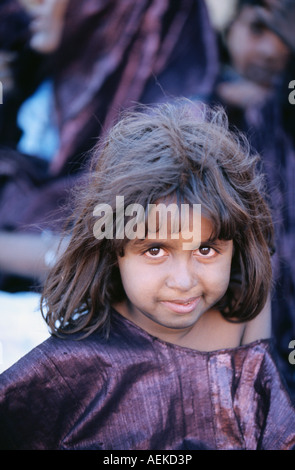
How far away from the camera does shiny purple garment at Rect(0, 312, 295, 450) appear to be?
1183 mm

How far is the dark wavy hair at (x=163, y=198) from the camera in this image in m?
1.12

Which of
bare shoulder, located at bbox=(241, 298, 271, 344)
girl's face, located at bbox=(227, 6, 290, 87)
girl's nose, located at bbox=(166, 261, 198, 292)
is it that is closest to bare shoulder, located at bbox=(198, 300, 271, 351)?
bare shoulder, located at bbox=(241, 298, 271, 344)

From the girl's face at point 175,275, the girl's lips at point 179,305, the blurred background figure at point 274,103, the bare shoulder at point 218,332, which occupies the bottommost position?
the bare shoulder at point 218,332

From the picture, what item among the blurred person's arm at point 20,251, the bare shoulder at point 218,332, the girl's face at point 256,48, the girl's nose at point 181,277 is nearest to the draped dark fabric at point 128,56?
the girl's face at point 256,48

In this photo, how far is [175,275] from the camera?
110cm

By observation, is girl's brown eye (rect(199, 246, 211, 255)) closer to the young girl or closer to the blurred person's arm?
the young girl

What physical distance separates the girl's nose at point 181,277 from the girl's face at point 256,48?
1302 mm

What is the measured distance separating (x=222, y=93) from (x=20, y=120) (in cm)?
91

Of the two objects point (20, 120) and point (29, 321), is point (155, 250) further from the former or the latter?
point (20, 120)

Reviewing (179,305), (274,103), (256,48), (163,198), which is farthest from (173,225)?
(256,48)

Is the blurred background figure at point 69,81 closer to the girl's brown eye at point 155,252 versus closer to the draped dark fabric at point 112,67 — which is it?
the draped dark fabric at point 112,67

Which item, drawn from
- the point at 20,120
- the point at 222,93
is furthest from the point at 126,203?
the point at 20,120

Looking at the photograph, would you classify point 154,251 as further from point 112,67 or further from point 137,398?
point 112,67

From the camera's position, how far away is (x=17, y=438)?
117cm
